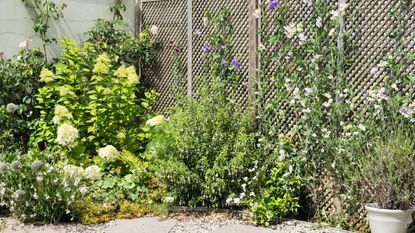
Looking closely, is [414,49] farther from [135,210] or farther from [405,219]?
[135,210]

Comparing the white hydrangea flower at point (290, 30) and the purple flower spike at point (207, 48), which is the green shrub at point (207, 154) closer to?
the purple flower spike at point (207, 48)

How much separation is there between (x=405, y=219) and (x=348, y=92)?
4.30ft

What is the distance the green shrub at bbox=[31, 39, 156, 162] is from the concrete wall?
1.81ft

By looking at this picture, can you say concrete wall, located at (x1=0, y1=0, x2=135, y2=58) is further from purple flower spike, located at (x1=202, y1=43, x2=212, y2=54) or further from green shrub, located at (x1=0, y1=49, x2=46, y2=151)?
purple flower spike, located at (x1=202, y1=43, x2=212, y2=54)

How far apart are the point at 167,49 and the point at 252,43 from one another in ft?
5.38

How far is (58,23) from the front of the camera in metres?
6.76

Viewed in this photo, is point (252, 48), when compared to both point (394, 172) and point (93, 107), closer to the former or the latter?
point (93, 107)

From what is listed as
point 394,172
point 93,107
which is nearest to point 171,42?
point 93,107

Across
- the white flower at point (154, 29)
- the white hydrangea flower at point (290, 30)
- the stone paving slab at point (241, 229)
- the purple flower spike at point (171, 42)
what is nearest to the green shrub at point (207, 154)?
the stone paving slab at point (241, 229)

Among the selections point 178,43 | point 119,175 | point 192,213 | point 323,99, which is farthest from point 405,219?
point 178,43

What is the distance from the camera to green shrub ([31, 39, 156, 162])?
599 cm

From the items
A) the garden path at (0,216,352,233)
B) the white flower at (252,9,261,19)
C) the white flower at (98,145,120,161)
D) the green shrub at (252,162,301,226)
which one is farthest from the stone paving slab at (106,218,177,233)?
the white flower at (252,9,261,19)

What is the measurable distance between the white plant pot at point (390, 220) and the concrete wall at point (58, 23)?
459 cm

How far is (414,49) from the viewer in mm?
4434
